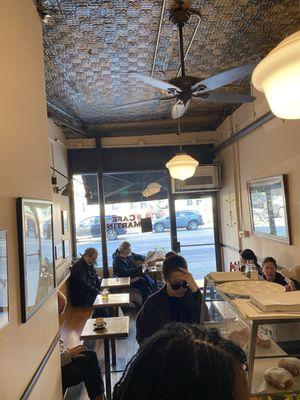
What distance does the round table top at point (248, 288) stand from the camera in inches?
65.3

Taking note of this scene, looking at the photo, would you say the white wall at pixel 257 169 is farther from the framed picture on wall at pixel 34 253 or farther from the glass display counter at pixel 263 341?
the framed picture on wall at pixel 34 253

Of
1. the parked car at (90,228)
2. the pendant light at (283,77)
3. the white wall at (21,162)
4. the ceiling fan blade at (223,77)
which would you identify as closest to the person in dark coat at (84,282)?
the parked car at (90,228)

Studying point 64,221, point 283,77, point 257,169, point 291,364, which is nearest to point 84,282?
point 64,221

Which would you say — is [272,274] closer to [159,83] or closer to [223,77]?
[223,77]

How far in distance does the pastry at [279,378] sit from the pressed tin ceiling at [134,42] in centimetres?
273

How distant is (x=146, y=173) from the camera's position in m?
7.15

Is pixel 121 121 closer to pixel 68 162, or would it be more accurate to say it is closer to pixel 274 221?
pixel 68 162

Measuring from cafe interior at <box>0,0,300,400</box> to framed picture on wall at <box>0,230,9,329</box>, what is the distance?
1cm

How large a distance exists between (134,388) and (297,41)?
3.28 ft

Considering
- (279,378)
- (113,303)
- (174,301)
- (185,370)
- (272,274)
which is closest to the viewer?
(185,370)

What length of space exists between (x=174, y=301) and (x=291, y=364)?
1072mm

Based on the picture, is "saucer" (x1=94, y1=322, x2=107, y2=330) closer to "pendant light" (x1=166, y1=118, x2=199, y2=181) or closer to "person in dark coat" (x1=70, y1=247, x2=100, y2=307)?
"pendant light" (x1=166, y1=118, x2=199, y2=181)

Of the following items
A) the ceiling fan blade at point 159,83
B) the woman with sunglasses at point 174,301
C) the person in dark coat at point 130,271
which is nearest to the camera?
the woman with sunglasses at point 174,301

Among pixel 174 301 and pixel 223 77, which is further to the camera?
pixel 223 77
